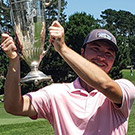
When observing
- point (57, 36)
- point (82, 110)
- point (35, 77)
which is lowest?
point (82, 110)

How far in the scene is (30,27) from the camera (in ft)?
8.80

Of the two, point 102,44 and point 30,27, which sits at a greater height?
point 30,27

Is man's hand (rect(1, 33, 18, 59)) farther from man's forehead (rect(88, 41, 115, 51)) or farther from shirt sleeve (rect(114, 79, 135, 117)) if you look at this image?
shirt sleeve (rect(114, 79, 135, 117))

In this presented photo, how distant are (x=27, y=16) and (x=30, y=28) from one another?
0.26 feet

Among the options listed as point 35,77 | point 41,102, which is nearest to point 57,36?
point 35,77

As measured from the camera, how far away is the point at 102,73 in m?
2.42

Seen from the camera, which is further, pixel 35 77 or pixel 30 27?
pixel 30 27

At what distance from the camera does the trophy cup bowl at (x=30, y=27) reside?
2.64m

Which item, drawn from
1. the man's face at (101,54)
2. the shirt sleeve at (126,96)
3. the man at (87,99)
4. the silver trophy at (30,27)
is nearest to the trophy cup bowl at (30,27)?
the silver trophy at (30,27)

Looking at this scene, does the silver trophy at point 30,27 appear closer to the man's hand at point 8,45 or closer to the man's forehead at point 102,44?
the man's hand at point 8,45

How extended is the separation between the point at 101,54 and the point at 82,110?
0.37m

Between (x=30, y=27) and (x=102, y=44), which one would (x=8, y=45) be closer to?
(x=30, y=27)

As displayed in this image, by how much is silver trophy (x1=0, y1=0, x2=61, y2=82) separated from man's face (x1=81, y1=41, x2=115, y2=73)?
31cm

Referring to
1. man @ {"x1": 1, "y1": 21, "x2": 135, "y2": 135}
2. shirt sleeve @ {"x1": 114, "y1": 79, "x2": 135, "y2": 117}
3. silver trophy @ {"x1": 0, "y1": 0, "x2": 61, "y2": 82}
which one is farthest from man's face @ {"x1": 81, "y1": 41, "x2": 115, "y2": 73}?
silver trophy @ {"x1": 0, "y1": 0, "x2": 61, "y2": 82}
